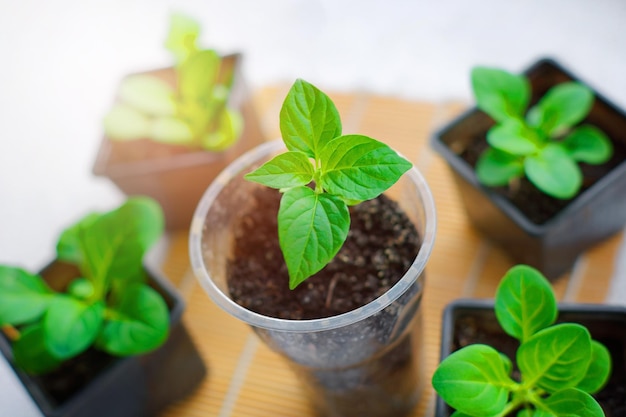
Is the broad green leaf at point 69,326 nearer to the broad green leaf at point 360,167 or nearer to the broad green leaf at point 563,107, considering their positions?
the broad green leaf at point 360,167

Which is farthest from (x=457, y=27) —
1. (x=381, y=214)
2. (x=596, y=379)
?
(x=596, y=379)

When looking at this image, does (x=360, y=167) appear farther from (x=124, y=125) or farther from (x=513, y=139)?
(x=124, y=125)

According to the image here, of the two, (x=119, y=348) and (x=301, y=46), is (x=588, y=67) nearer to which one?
(x=301, y=46)

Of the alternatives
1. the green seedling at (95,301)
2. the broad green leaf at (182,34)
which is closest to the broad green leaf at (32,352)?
the green seedling at (95,301)

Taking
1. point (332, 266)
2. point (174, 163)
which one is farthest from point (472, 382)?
point (174, 163)

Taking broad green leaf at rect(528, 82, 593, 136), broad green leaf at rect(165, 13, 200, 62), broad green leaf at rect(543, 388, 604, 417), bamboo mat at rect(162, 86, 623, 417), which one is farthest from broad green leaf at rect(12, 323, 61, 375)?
broad green leaf at rect(528, 82, 593, 136)

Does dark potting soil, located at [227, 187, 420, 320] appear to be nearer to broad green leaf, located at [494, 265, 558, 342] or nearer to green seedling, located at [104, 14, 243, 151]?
broad green leaf, located at [494, 265, 558, 342]
